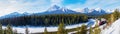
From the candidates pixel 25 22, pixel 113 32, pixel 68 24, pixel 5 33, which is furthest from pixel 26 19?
pixel 113 32

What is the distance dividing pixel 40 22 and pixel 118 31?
415 ft

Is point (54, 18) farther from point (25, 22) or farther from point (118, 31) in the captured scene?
point (118, 31)

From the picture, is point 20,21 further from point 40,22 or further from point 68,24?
point 68,24

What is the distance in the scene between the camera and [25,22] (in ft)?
495

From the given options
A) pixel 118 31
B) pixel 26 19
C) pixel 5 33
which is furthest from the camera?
pixel 26 19

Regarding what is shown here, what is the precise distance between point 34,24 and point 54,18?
36.5 ft

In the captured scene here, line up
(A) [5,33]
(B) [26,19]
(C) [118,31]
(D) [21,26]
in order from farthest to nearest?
1. (B) [26,19]
2. (D) [21,26]
3. (A) [5,33]
4. (C) [118,31]

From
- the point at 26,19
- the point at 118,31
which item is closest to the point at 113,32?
the point at 118,31

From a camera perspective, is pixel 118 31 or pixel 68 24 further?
pixel 68 24

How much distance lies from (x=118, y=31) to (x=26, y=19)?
133533 millimetres

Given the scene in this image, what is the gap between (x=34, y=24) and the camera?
150 metres

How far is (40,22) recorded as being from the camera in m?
152

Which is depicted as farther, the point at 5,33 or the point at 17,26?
the point at 17,26

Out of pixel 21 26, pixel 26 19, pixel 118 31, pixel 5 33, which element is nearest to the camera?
pixel 118 31
